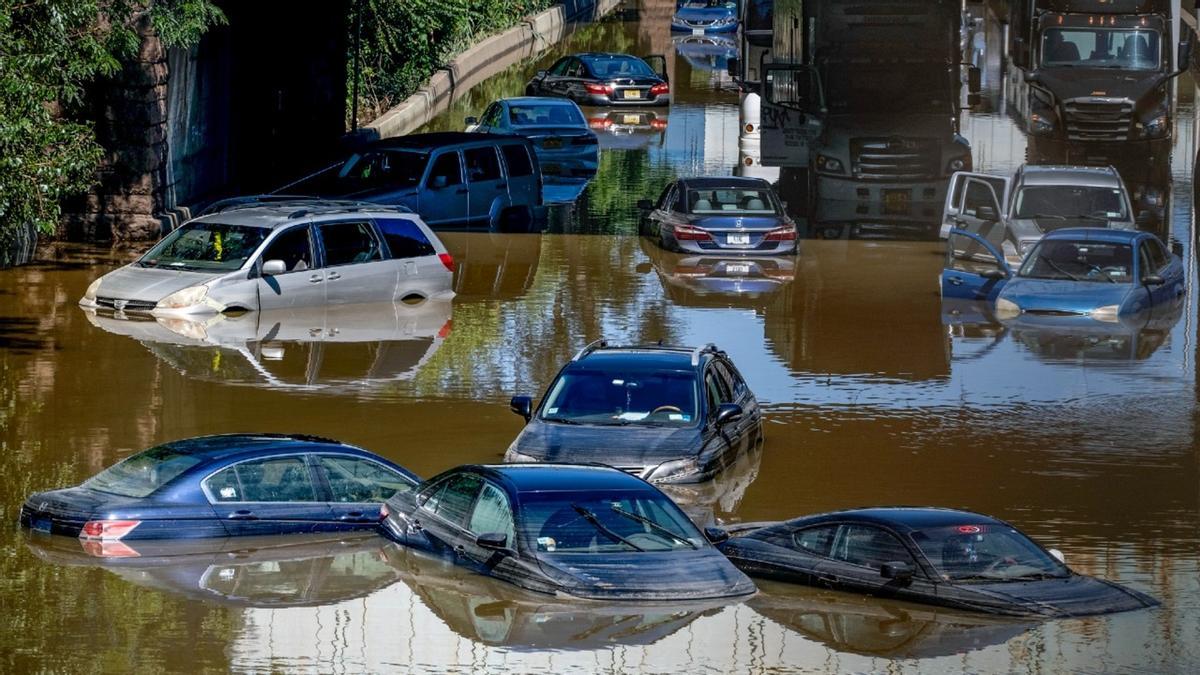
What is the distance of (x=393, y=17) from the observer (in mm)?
53469

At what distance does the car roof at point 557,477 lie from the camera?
→ 1499cm

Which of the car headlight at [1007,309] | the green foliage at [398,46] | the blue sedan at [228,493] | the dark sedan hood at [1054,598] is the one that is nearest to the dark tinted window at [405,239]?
the car headlight at [1007,309]

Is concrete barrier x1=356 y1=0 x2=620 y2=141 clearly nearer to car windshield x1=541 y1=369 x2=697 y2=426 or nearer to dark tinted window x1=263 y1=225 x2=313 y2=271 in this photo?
dark tinted window x1=263 y1=225 x2=313 y2=271

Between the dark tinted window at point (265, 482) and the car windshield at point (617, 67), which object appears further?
the car windshield at point (617, 67)

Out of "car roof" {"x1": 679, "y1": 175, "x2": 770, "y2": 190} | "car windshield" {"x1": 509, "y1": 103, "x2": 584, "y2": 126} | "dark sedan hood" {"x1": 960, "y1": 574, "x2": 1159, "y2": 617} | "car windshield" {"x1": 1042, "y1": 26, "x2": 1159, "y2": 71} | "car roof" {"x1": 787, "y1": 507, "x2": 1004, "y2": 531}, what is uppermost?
"car windshield" {"x1": 1042, "y1": 26, "x2": 1159, "y2": 71}

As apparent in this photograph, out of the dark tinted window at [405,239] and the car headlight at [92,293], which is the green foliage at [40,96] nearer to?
the car headlight at [92,293]

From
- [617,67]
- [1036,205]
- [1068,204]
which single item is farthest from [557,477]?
[617,67]

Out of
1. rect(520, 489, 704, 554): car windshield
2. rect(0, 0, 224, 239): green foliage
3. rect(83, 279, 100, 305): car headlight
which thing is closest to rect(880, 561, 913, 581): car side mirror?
rect(520, 489, 704, 554): car windshield

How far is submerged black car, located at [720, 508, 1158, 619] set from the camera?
1423 cm

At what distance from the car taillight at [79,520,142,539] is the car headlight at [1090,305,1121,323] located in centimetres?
1645

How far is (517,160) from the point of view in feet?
117

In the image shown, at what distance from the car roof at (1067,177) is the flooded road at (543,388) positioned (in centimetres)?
193

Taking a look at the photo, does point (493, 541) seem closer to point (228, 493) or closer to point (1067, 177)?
point (228, 493)

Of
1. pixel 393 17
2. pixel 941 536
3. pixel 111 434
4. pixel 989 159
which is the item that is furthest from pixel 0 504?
pixel 393 17
